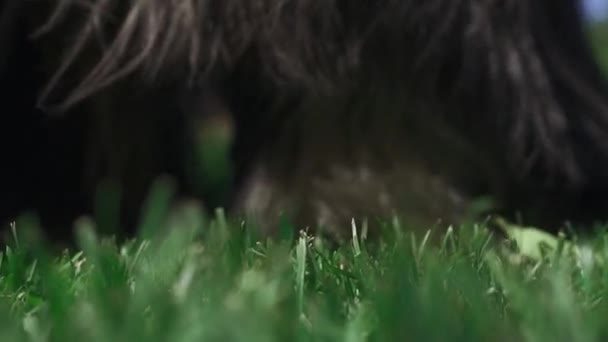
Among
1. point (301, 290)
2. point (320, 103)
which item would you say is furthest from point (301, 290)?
point (320, 103)

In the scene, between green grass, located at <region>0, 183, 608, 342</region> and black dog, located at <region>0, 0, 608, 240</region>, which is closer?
green grass, located at <region>0, 183, 608, 342</region>

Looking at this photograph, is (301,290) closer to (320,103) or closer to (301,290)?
(301,290)

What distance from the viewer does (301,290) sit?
73 centimetres

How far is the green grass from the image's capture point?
1.81ft

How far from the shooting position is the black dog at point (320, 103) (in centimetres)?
120

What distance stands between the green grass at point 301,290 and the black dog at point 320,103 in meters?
0.23

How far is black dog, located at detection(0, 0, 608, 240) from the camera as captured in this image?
1.20 m

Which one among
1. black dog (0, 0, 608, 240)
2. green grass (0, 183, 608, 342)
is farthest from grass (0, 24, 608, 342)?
black dog (0, 0, 608, 240)

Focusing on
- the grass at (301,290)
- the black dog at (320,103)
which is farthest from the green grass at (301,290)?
the black dog at (320,103)

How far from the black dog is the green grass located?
233 millimetres

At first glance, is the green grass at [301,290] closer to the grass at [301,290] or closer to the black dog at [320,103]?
the grass at [301,290]

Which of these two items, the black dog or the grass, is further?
the black dog

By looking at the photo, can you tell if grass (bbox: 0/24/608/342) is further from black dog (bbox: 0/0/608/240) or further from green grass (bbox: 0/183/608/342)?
black dog (bbox: 0/0/608/240)

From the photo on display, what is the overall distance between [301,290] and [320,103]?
1.77ft
